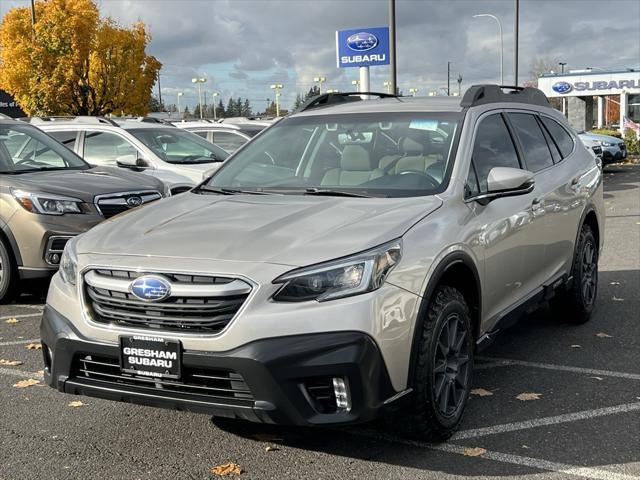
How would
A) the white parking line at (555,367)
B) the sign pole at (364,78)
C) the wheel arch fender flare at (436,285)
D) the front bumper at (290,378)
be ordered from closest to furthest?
the front bumper at (290,378), the wheel arch fender flare at (436,285), the white parking line at (555,367), the sign pole at (364,78)

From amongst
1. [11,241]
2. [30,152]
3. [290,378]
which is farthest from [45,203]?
[290,378]

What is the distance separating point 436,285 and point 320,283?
70cm

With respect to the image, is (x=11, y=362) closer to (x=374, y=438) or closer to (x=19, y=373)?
(x=19, y=373)

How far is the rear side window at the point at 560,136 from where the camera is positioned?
611cm

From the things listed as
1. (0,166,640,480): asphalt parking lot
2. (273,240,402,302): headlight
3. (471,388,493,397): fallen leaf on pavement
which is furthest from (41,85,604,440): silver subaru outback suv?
(471,388,493,397): fallen leaf on pavement

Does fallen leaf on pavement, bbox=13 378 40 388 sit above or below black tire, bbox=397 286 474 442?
below

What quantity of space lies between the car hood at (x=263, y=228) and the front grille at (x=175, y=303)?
12 cm

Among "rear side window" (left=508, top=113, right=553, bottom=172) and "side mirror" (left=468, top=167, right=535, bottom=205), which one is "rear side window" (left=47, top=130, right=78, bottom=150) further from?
"side mirror" (left=468, top=167, right=535, bottom=205)

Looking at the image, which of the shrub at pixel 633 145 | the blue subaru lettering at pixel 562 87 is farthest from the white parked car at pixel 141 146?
the blue subaru lettering at pixel 562 87

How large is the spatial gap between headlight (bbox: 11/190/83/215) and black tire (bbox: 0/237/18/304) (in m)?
0.44

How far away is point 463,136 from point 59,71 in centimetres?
3114

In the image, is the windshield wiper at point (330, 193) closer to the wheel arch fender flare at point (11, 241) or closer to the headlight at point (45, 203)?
the headlight at point (45, 203)

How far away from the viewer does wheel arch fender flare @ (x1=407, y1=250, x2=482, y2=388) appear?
355cm

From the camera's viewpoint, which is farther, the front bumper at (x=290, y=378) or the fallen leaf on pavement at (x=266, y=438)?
the fallen leaf on pavement at (x=266, y=438)
